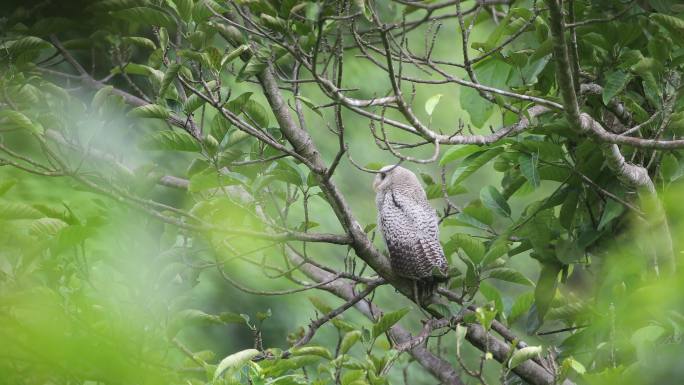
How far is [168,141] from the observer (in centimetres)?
251

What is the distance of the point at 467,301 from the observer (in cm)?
314

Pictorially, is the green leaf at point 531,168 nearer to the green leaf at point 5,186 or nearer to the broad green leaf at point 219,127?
the broad green leaf at point 219,127

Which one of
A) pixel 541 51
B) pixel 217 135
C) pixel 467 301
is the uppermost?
pixel 541 51

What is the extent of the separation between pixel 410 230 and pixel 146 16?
1695mm

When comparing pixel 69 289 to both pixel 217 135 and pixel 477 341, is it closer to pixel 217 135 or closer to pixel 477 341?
pixel 217 135

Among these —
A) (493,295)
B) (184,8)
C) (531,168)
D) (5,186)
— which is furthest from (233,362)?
(531,168)

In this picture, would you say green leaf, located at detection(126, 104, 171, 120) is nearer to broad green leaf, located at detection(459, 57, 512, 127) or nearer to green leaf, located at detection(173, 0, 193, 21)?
green leaf, located at detection(173, 0, 193, 21)

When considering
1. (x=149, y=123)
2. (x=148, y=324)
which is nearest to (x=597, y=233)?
(x=148, y=324)

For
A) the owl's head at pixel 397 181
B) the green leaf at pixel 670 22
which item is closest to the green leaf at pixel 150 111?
the green leaf at pixel 670 22

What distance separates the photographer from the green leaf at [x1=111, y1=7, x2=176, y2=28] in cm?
240

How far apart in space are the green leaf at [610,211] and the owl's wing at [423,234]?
0.67 m

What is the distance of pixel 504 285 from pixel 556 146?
396 cm

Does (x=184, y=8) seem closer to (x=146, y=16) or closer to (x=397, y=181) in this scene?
(x=146, y=16)

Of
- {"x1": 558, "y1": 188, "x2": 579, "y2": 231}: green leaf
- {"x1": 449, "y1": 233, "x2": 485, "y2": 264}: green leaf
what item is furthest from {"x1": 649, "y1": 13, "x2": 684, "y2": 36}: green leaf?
{"x1": 449, "y1": 233, "x2": 485, "y2": 264}: green leaf
